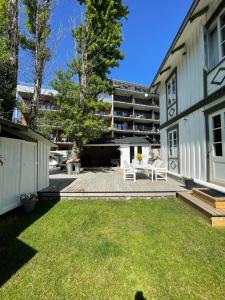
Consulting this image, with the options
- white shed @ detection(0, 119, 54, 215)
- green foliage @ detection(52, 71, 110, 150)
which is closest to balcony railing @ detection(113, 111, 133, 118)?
green foliage @ detection(52, 71, 110, 150)

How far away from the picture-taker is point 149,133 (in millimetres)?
35938

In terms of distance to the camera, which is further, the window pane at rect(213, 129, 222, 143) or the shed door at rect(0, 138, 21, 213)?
the window pane at rect(213, 129, 222, 143)

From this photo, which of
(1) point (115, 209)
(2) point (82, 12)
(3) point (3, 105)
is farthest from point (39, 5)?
(1) point (115, 209)

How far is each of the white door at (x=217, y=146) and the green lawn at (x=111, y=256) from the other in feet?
6.04

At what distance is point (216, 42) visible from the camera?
6.26 metres

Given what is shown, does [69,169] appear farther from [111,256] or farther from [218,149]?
[111,256]

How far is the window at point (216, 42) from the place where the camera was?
5.83 meters

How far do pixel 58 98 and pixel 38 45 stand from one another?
11.8 ft

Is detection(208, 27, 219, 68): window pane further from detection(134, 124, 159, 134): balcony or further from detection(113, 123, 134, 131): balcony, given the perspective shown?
detection(134, 124, 159, 134): balcony

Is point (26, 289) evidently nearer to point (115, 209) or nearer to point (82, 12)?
point (115, 209)

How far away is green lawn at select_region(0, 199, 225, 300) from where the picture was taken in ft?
7.86

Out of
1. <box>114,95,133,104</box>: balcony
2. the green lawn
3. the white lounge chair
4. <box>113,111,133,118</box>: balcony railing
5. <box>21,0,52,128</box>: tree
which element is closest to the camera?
the green lawn

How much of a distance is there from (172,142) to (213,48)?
520 cm

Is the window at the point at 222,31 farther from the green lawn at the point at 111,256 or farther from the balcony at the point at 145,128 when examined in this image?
the balcony at the point at 145,128
